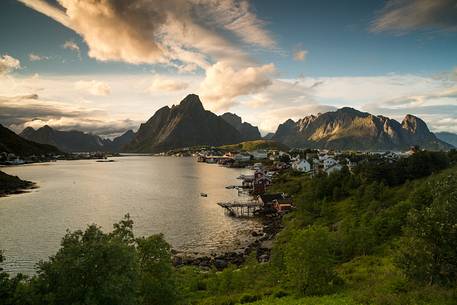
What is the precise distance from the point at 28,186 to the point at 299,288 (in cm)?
12368

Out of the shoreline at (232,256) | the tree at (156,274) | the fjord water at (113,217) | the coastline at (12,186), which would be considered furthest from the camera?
the coastline at (12,186)

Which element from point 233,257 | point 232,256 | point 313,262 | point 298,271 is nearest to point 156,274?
point 298,271

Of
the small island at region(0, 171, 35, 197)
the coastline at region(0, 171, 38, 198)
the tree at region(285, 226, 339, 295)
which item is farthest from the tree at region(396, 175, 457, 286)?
the small island at region(0, 171, 35, 197)

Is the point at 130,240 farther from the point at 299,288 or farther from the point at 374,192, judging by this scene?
the point at 374,192

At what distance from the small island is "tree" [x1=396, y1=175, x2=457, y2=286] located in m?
118

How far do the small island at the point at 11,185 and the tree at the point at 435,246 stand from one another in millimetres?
118134

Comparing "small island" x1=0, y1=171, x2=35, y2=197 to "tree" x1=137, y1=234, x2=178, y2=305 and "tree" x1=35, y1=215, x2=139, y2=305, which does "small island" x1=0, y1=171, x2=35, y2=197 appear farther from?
"tree" x1=35, y1=215, x2=139, y2=305

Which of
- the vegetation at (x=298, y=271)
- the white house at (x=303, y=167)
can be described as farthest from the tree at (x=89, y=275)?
the white house at (x=303, y=167)

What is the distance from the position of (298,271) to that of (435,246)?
11027mm

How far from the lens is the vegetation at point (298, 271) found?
1666cm

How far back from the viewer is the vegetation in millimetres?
16656

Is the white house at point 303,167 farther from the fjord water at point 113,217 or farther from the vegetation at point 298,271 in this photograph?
the vegetation at point 298,271

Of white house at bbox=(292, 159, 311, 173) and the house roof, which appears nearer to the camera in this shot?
the house roof

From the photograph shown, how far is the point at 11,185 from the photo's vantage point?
12150 cm
